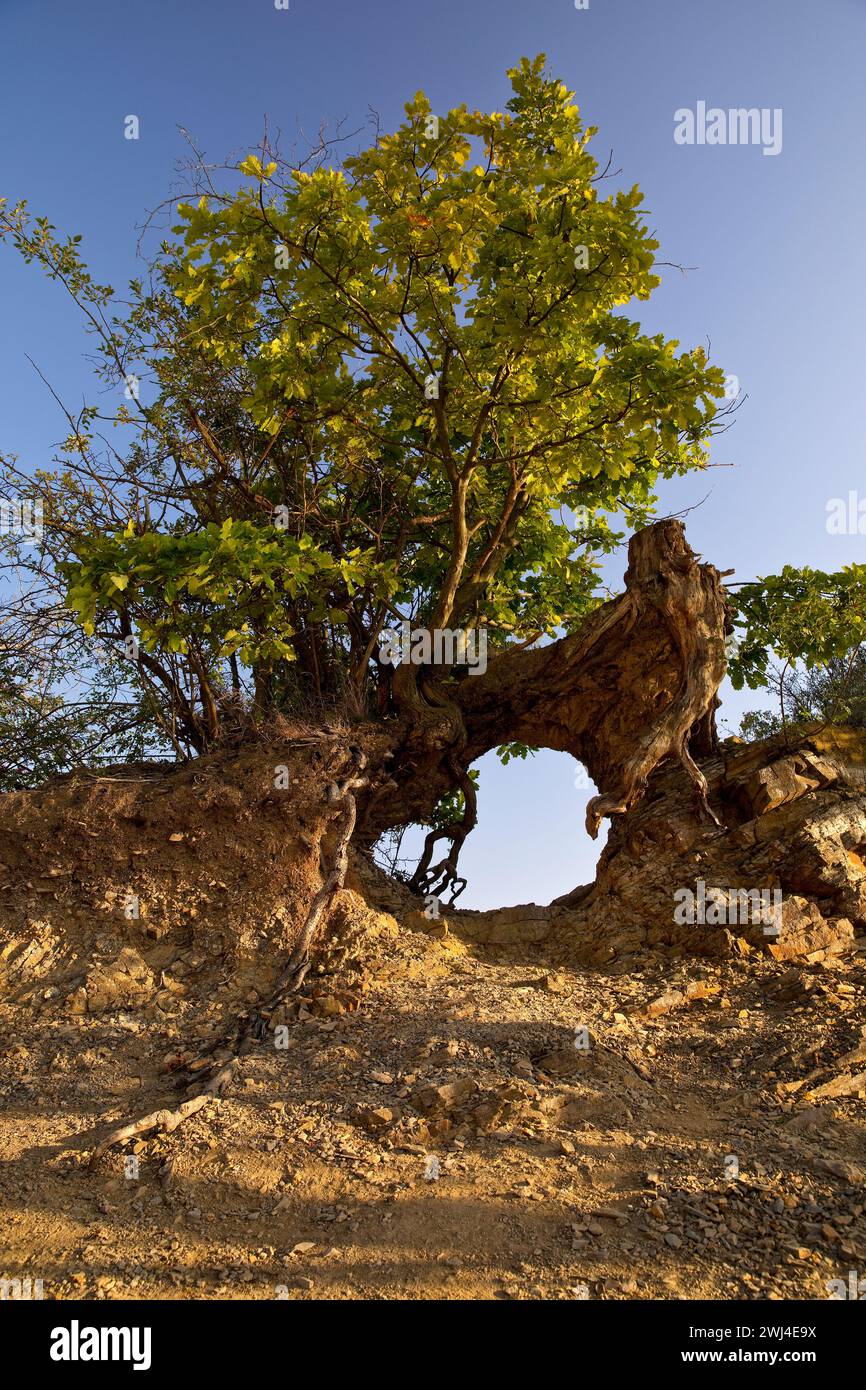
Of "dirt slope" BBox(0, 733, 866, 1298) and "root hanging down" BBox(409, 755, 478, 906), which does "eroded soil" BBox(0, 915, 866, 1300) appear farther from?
"root hanging down" BBox(409, 755, 478, 906)

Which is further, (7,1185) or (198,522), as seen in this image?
(198,522)

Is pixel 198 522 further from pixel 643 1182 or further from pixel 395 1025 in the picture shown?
pixel 643 1182

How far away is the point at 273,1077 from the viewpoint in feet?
19.9

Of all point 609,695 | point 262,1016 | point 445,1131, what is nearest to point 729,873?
point 609,695

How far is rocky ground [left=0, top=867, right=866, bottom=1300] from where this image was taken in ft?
13.7

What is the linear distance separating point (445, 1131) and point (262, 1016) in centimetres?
214

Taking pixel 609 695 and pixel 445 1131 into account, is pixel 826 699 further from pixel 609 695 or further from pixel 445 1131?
pixel 445 1131

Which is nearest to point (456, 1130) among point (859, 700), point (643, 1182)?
point (643, 1182)

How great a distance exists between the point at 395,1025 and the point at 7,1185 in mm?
2823

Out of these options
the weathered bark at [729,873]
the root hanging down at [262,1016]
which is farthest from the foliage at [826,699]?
the root hanging down at [262,1016]

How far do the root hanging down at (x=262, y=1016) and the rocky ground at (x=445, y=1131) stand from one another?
0.32ft

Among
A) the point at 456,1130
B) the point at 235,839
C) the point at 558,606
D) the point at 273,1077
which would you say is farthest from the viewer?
the point at 558,606

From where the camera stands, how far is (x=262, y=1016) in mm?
6910
